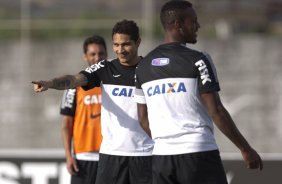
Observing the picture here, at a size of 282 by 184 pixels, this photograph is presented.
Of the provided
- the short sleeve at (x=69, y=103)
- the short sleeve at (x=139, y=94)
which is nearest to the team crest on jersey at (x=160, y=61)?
the short sleeve at (x=139, y=94)

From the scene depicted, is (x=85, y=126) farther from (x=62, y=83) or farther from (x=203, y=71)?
(x=203, y=71)

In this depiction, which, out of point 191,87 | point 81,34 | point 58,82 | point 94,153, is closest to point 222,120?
point 191,87

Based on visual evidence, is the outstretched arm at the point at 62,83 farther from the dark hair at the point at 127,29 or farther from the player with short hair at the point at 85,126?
the player with short hair at the point at 85,126

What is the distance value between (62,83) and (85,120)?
167 cm

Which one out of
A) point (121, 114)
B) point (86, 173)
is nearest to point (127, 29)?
point (121, 114)

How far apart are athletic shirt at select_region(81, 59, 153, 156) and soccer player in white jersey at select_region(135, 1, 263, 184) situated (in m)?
1.18

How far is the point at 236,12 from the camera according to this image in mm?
16703

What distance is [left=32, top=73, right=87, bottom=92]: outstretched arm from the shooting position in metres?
5.77

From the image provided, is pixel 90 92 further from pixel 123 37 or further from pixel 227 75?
pixel 227 75

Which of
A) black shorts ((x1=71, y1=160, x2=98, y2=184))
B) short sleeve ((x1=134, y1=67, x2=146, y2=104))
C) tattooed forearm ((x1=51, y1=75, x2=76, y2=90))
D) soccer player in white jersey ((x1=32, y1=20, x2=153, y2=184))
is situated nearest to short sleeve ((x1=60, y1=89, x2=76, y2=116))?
black shorts ((x1=71, y1=160, x2=98, y2=184))

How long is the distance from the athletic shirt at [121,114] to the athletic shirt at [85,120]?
1.00 meters

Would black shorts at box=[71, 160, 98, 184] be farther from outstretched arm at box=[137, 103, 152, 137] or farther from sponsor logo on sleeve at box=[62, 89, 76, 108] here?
outstretched arm at box=[137, 103, 152, 137]

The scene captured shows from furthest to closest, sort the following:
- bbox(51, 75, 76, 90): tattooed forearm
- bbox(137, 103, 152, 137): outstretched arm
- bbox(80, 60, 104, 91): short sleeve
Result: bbox(80, 60, 104, 91): short sleeve
bbox(51, 75, 76, 90): tattooed forearm
bbox(137, 103, 152, 137): outstretched arm

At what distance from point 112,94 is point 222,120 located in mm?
1658
